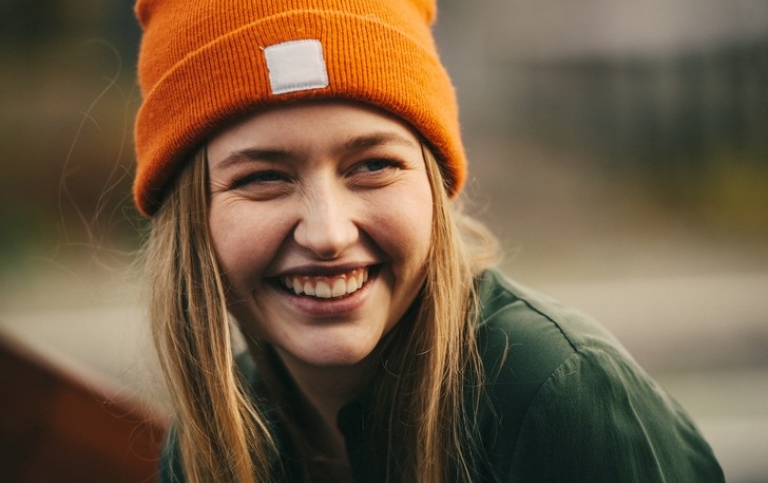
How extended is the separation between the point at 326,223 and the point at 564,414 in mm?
535

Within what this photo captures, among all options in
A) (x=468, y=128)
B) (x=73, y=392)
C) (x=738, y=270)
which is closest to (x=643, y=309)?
(x=738, y=270)

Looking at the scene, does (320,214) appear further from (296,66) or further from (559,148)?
(559,148)

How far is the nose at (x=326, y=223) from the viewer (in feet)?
4.60

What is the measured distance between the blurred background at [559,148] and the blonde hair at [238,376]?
2.61 meters

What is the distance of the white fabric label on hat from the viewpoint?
56.1 inches

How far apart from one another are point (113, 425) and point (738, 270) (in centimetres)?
353

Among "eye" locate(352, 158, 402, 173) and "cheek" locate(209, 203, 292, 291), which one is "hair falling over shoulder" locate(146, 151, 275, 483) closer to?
"cheek" locate(209, 203, 292, 291)

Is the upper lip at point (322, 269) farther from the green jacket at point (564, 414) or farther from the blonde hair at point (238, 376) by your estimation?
the green jacket at point (564, 414)

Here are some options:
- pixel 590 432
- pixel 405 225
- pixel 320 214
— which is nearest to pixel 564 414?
pixel 590 432

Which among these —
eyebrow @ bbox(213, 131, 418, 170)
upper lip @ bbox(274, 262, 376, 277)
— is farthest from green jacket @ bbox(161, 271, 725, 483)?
eyebrow @ bbox(213, 131, 418, 170)

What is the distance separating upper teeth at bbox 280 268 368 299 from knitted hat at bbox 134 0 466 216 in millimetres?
316

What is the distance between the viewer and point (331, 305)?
1.50 meters

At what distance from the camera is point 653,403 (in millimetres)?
1531

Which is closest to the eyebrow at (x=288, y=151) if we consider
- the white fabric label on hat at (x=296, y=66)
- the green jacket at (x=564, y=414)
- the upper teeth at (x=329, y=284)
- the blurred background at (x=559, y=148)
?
the white fabric label on hat at (x=296, y=66)
